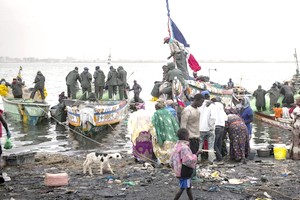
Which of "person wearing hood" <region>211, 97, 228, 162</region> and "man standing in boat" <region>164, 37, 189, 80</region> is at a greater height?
"man standing in boat" <region>164, 37, 189, 80</region>

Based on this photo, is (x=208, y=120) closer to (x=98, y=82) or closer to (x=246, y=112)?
(x=246, y=112)

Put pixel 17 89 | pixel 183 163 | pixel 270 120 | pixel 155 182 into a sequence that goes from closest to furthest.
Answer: pixel 183 163, pixel 155 182, pixel 270 120, pixel 17 89

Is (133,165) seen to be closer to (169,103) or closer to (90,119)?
(169,103)

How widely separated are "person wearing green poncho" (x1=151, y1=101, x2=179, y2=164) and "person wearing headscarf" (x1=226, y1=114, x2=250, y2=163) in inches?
57.8

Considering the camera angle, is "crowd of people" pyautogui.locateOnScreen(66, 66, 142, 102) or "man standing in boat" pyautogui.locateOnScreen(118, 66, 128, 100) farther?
"man standing in boat" pyautogui.locateOnScreen(118, 66, 128, 100)

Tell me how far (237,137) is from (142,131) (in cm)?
225

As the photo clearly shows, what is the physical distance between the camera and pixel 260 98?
21531mm

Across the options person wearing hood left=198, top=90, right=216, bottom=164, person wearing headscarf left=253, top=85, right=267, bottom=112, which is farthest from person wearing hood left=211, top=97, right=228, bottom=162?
person wearing headscarf left=253, top=85, right=267, bottom=112

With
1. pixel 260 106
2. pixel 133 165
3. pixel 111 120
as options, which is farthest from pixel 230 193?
pixel 260 106

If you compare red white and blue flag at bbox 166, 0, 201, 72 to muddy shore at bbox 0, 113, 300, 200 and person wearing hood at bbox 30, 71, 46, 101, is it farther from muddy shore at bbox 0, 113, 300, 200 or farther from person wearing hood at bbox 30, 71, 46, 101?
person wearing hood at bbox 30, 71, 46, 101

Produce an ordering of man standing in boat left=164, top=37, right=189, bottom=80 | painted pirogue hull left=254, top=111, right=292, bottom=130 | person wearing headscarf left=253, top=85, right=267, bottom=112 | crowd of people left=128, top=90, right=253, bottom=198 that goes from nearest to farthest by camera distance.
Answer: crowd of people left=128, top=90, right=253, bottom=198 → man standing in boat left=164, top=37, right=189, bottom=80 → painted pirogue hull left=254, top=111, right=292, bottom=130 → person wearing headscarf left=253, top=85, right=267, bottom=112

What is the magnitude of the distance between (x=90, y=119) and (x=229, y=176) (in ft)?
29.2

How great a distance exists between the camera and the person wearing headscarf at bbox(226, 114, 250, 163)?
33.5ft

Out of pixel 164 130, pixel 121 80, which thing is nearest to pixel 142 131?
pixel 164 130
